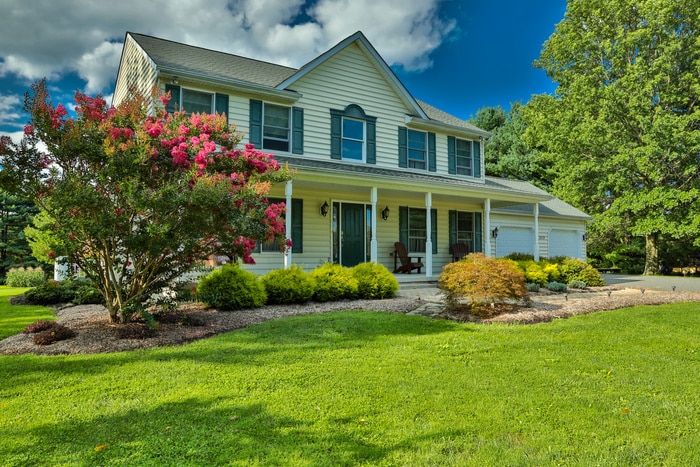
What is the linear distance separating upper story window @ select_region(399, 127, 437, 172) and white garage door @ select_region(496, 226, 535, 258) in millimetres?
5243

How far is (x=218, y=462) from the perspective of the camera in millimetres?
2352

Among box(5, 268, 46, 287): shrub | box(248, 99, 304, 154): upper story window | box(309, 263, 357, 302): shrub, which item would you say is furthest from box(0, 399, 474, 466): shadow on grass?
box(5, 268, 46, 287): shrub

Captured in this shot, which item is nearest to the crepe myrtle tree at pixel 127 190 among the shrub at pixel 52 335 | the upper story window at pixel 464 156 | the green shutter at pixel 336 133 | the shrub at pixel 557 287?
the shrub at pixel 52 335

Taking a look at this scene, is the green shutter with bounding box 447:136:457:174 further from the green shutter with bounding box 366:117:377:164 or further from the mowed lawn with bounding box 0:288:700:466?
the mowed lawn with bounding box 0:288:700:466

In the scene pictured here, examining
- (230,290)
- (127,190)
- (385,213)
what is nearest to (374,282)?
(230,290)

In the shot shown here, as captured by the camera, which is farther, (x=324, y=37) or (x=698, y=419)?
(x=324, y=37)

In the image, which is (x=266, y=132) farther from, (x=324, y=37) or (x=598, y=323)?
(x=598, y=323)

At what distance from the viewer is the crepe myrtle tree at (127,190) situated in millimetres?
5090

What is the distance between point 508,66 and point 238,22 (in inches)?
834

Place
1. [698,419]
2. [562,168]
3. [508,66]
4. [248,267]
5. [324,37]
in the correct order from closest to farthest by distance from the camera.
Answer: [698,419] → [248,267] → [324,37] → [562,168] → [508,66]

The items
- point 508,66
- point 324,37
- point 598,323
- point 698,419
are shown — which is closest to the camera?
point 698,419

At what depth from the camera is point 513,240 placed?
17.9m

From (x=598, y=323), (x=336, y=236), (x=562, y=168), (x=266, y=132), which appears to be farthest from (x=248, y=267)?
(x=562, y=168)

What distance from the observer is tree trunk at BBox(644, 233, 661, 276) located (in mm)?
21000
